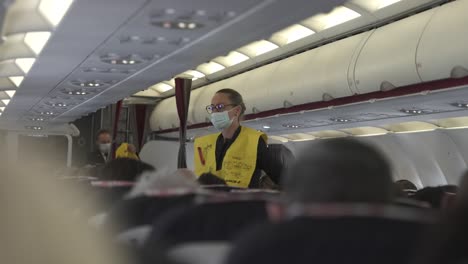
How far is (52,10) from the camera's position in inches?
246

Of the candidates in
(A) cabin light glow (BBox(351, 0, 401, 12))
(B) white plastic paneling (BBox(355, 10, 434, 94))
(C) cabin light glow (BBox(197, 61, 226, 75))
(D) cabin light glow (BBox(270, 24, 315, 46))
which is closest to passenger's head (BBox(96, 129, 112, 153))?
(D) cabin light glow (BBox(270, 24, 315, 46))

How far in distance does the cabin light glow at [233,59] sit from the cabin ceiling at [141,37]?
5.00 m

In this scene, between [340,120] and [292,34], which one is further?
[292,34]

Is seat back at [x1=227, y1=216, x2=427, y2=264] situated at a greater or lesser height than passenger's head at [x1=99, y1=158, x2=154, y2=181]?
lesser

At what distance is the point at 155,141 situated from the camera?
23156 millimetres

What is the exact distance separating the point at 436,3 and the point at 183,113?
484cm

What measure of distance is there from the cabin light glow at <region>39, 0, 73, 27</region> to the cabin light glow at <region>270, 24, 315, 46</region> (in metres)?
6.90

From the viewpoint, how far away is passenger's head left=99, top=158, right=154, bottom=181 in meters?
3.43

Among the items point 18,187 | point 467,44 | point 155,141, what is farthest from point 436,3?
point 155,141

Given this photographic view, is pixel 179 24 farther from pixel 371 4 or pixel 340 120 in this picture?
pixel 340 120

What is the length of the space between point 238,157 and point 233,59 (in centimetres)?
1103

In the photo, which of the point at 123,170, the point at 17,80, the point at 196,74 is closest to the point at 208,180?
the point at 123,170

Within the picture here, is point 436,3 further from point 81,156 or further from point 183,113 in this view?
point 81,156

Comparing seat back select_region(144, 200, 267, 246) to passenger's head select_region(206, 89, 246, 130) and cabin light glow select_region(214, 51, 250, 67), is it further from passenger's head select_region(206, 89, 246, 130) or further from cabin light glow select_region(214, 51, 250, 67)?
cabin light glow select_region(214, 51, 250, 67)
